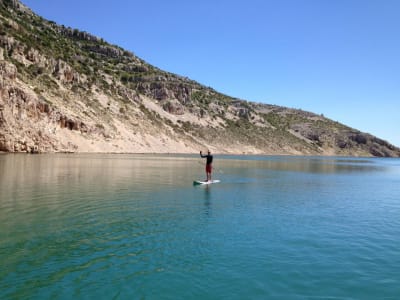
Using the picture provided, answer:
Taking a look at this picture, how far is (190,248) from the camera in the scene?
1094cm

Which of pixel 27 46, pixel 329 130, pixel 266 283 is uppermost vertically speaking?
pixel 27 46

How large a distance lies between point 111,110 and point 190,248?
90.7m

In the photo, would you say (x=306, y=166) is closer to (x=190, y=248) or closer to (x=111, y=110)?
(x=111, y=110)

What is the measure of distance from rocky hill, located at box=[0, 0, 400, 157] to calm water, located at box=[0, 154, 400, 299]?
5171cm

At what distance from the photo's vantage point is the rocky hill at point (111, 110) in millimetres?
67125

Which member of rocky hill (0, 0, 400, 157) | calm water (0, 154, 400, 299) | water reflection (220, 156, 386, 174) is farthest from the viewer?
rocky hill (0, 0, 400, 157)

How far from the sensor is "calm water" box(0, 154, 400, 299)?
808 centimetres

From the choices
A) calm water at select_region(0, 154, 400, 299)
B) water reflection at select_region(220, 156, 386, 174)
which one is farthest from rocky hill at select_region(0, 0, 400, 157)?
calm water at select_region(0, 154, 400, 299)

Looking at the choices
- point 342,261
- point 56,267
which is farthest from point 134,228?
point 342,261

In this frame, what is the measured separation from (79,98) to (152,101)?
42.4 meters

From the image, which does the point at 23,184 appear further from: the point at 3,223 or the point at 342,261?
the point at 342,261

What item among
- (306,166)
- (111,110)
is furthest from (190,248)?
(111,110)

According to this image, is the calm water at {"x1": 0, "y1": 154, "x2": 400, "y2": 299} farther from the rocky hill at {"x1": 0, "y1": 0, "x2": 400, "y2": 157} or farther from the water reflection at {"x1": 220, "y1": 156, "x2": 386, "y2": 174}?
the rocky hill at {"x1": 0, "y1": 0, "x2": 400, "y2": 157}

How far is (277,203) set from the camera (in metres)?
19.9
